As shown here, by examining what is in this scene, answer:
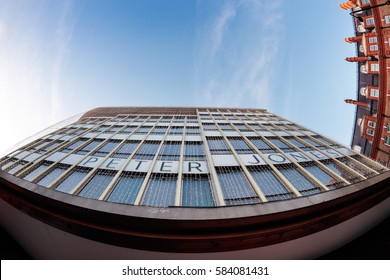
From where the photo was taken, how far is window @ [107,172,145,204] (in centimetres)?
943

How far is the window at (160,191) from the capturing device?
9023mm

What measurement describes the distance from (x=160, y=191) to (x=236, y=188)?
4056mm

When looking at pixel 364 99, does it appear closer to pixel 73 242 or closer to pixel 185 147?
pixel 185 147

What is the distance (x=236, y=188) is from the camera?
10.1 m

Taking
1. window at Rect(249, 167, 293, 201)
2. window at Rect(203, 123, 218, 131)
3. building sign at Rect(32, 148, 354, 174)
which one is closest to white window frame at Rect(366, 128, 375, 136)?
building sign at Rect(32, 148, 354, 174)

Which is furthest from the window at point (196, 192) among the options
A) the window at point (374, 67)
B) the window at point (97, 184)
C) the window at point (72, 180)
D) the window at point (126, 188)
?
the window at point (374, 67)

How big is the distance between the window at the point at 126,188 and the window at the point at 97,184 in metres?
0.68

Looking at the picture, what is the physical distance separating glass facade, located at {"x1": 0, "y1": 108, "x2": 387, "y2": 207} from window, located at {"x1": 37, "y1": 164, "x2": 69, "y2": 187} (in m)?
0.07

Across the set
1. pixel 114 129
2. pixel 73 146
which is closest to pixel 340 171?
pixel 114 129

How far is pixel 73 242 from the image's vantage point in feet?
22.8

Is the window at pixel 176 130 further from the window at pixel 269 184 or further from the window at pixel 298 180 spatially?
the window at pixel 298 180

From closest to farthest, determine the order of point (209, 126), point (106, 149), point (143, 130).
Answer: point (106, 149) < point (143, 130) < point (209, 126)

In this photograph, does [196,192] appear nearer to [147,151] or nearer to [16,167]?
[147,151]
